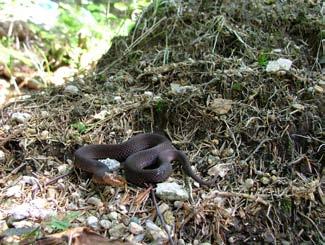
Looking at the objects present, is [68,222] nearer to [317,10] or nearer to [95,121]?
[95,121]

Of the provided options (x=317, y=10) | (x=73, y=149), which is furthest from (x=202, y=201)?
(x=317, y=10)

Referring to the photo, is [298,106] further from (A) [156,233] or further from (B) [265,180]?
(A) [156,233]

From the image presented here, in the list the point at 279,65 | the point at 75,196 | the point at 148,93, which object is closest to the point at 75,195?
the point at 75,196

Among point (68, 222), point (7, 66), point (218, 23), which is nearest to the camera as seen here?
point (68, 222)

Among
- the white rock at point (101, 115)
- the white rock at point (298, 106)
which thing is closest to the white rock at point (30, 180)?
the white rock at point (101, 115)

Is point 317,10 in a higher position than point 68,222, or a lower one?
higher
